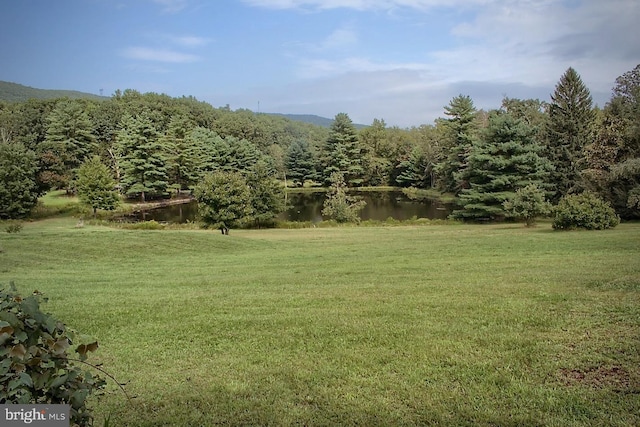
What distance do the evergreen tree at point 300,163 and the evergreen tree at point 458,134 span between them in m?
28.0

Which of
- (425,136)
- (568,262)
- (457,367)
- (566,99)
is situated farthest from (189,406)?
(425,136)

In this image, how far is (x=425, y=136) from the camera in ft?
229

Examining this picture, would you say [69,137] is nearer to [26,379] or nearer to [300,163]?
[300,163]

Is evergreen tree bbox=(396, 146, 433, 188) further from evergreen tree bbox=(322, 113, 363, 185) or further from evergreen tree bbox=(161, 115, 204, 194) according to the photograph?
evergreen tree bbox=(161, 115, 204, 194)

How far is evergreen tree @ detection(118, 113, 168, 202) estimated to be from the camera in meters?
47.4

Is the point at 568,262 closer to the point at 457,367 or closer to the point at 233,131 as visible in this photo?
the point at 457,367

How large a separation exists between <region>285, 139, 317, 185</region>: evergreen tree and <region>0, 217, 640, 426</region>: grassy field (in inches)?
2478

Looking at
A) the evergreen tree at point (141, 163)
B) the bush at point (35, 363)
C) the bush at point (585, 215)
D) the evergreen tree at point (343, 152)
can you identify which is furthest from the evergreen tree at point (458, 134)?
the bush at point (35, 363)

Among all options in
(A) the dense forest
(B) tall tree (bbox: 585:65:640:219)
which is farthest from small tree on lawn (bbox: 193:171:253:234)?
(B) tall tree (bbox: 585:65:640:219)

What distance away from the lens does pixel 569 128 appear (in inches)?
1362

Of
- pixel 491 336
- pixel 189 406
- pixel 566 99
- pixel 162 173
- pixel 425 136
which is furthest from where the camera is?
pixel 425 136

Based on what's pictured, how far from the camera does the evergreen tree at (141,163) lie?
156 ft

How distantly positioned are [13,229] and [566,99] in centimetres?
3694

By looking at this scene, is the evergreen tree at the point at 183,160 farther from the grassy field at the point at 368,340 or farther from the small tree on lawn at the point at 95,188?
the grassy field at the point at 368,340
